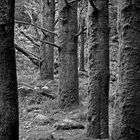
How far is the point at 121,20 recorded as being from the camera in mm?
5410

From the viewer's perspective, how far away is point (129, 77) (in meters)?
5.25

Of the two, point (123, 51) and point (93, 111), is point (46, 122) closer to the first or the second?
point (93, 111)

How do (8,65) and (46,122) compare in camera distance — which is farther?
(46,122)

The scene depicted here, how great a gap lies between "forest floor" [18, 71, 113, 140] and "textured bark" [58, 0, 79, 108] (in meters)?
0.49

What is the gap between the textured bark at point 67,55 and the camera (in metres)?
10.5

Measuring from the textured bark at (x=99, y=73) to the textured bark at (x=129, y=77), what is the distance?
1.36 metres

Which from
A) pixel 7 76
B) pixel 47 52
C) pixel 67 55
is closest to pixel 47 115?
pixel 67 55

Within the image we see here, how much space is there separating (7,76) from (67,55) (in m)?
6.40

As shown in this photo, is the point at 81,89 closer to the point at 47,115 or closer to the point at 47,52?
the point at 47,52

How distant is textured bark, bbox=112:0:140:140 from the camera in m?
5.21

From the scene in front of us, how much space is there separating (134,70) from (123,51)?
15.6 inches

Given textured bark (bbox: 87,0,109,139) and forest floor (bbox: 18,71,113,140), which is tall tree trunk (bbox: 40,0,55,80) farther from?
textured bark (bbox: 87,0,109,139)

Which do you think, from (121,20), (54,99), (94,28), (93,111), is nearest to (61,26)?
(54,99)

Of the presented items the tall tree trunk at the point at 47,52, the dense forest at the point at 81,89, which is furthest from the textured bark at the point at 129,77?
the tall tree trunk at the point at 47,52
